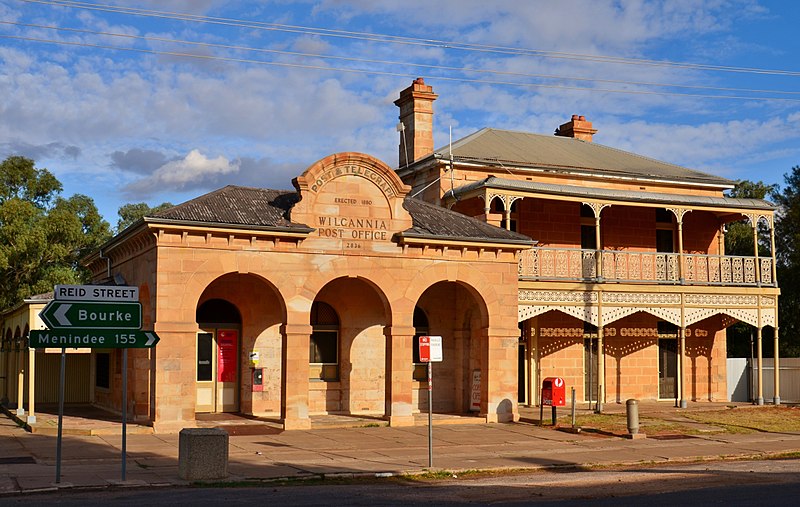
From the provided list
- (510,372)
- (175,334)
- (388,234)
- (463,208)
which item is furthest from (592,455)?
(463,208)

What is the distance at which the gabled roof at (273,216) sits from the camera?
21.1 metres

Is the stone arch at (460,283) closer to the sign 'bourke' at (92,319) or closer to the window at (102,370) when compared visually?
the window at (102,370)

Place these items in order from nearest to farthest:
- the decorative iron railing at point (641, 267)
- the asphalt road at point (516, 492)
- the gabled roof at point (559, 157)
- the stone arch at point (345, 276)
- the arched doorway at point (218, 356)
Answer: the asphalt road at point (516, 492), the stone arch at point (345, 276), the arched doorway at point (218, 356), the decorative iron railing at point (641, 267), the gabled roof at point (559, 157)

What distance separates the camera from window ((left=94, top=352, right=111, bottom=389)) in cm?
2648

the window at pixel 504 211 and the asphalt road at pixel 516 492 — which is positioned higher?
the window at pixel 504 211

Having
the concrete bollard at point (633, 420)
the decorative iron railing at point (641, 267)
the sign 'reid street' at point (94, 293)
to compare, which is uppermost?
the decorative iron railing at point (641, 267)

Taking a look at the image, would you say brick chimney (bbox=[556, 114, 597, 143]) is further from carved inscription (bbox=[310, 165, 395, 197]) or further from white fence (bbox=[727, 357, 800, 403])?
carved inscription (bbox=[310, 165, 395, 197])

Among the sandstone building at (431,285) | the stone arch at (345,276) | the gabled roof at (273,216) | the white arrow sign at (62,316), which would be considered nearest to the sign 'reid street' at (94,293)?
the white arrow sign at (62,316)

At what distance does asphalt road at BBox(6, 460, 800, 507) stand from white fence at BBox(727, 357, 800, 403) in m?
15.2

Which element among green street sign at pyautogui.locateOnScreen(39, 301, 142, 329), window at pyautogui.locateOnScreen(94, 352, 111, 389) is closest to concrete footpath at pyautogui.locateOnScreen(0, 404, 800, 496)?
green street sign at pyautogui.locateOnScreen(39, 301, 142, 329)

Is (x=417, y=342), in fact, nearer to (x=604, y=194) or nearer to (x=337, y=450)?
(x=604, y=194)

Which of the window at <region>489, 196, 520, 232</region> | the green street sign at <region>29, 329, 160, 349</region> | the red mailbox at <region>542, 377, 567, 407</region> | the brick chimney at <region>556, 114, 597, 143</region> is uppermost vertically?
the brick chimney at <region>556, 114, 597, 143</region>

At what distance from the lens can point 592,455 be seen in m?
18.3

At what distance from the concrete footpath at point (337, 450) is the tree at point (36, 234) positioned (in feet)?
51.4
